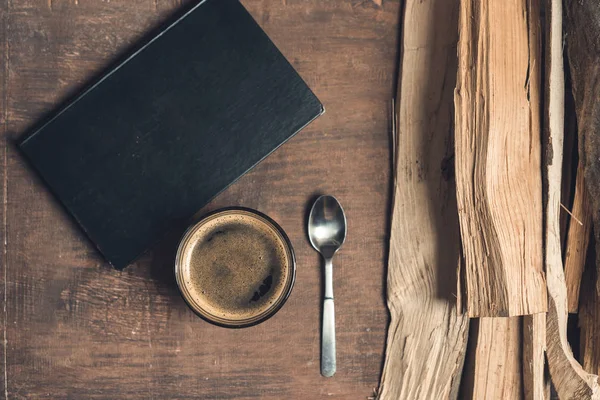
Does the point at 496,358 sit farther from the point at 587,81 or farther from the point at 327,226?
the point at 587,81

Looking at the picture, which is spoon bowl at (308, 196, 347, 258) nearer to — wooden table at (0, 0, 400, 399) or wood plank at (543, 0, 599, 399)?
wooden table at (0, 0, 400, 399)

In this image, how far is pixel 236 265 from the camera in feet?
2.99

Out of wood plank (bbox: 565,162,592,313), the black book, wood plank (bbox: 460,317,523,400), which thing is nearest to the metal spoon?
the black book

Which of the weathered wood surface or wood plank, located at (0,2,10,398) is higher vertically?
the weathered wood surface

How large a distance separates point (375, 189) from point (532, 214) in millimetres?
266

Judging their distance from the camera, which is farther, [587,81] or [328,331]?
[328,331]

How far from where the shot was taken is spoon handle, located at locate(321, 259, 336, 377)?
953mm

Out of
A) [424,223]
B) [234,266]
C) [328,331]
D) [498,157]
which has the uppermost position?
[498,157]

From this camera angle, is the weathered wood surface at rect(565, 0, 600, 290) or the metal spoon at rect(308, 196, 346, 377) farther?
the metal spoon at rect(308, 196, 346, 377)

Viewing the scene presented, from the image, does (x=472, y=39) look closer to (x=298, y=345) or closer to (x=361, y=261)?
(x=361, y=261)

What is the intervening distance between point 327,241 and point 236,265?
0.55 ft

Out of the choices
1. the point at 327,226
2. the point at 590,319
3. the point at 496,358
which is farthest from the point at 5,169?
the point at 590,319

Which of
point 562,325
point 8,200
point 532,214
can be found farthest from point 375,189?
point 8,200

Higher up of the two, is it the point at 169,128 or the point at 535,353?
the point at 169,128
